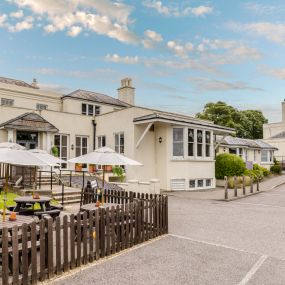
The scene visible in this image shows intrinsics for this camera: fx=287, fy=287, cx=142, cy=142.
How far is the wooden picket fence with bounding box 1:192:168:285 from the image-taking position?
4.90 meters

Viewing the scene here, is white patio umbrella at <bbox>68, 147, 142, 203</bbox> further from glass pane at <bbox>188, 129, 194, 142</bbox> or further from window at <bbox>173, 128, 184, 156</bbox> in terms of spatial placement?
glass pane at <bbox>188, 129, 194, 142</bbox>

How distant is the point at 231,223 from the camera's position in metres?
→ 10.3

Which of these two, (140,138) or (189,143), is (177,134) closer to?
(189,143)

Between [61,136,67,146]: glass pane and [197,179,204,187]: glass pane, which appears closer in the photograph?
[197,179,204,187]: glass pane

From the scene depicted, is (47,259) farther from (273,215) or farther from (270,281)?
(273,215)

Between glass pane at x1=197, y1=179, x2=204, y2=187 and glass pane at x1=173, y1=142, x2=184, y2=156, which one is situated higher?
glass pane at x1=173, y1=142, x2=184, y2=156

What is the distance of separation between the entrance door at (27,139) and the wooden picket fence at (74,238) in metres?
14.4

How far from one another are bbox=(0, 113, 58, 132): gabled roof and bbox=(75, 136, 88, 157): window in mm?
2833

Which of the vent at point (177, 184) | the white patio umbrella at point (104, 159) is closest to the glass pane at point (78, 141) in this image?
the vent at point (177, 184)

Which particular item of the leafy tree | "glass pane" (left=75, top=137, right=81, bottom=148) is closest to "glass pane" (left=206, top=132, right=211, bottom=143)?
"glass pane" (left=75, top=137, right=81, bottom=148)

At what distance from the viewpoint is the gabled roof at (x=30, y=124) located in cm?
1886

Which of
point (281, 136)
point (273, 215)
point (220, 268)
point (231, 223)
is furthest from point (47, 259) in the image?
point (281, 136)

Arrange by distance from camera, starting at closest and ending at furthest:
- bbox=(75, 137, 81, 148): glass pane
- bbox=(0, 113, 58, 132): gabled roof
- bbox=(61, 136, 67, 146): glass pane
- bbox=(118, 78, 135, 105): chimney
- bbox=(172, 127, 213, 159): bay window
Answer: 1. bbox=(0, 113, 58, 132): gabled roof
2. bbox=(172, 127, 213, 159): bay window
3. bbox=(61, 136, 67, 146): glass pane
4. bbox=(75, 137, 81, 148): glass pane
5. bbox=(118, 78, 135, 105): chimney

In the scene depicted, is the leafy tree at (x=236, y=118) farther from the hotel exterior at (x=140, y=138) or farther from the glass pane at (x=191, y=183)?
the glass pane at (x=191, y=183)
